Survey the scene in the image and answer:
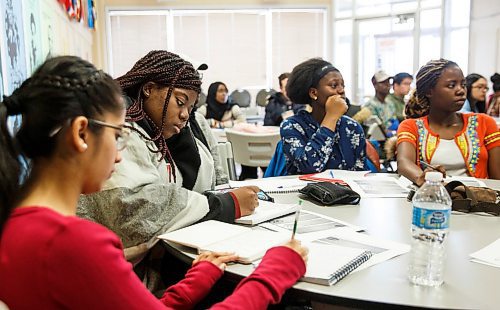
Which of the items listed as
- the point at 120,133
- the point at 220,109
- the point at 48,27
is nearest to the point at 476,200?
the point at 120,133

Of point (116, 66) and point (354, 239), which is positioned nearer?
point (354, 239)

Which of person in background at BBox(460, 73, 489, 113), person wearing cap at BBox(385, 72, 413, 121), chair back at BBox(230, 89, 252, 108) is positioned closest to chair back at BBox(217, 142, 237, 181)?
person wearing cap at BBox(385, 72, 413, 121)

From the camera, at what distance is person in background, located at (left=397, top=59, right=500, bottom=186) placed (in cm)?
226

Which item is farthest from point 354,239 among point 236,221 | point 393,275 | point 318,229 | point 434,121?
point 434,121

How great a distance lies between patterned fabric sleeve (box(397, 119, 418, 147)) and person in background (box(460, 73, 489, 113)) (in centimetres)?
337

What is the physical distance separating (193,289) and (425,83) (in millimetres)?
1736

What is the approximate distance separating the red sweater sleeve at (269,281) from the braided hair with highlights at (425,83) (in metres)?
1.62

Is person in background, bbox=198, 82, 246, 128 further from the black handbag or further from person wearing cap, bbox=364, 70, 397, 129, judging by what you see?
the black handbag

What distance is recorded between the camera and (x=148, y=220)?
1346mm

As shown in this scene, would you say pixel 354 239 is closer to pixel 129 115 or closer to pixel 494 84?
pixel 129 115

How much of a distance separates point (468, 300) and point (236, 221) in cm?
72

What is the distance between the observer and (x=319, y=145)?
2361 millimetres

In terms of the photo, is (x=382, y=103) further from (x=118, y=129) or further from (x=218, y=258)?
(x=118, y=129)

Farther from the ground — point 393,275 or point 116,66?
point 116,66
